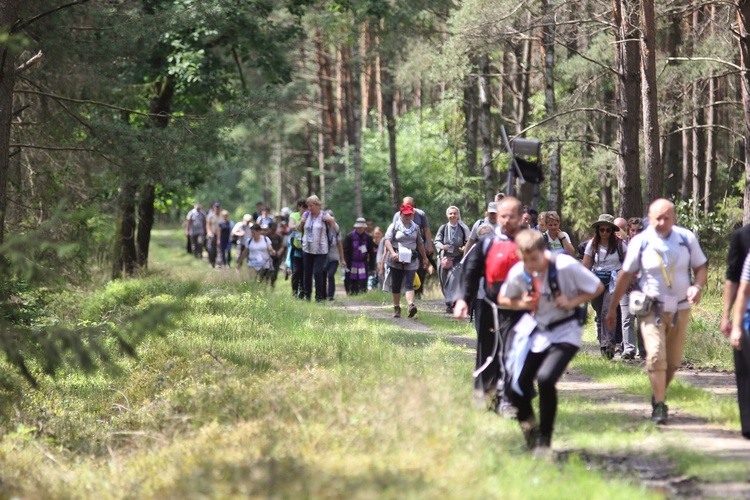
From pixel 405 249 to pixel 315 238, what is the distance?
8.28ft

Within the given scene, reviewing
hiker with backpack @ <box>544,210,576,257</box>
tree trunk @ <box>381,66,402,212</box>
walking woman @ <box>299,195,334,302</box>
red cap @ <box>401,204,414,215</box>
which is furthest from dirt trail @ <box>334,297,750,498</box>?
tree trunk @ <box>381,66,402,212</box>

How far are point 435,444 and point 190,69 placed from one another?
15839 millimetres

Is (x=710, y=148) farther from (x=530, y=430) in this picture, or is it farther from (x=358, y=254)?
(x=530, y=430)

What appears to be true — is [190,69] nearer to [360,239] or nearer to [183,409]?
[360,239]

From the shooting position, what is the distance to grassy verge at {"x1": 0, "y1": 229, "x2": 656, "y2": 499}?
559 centimetres

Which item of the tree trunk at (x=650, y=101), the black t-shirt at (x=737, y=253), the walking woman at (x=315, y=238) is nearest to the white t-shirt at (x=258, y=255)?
the walking woman at (x=315, y=238)

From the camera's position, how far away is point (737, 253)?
7.95 metres

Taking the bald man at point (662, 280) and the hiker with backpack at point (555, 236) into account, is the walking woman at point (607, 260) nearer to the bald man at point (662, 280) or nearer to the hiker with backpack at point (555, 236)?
the hiker with backpack at point (555, 236)

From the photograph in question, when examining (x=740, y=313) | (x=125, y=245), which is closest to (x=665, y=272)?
(x=740, y=313)

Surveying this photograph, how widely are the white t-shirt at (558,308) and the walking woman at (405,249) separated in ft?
26.9

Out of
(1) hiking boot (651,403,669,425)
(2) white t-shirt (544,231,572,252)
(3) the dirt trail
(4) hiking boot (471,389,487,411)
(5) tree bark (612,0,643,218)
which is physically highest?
(5) tree bark (612,0,643,218)

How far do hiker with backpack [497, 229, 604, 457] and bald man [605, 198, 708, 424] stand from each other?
4.30ft

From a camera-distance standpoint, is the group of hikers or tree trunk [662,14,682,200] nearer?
the group of hikers

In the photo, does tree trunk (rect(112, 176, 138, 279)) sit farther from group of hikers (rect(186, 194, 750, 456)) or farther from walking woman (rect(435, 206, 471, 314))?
group of hikers (rect(186, 194, 750, 456))
